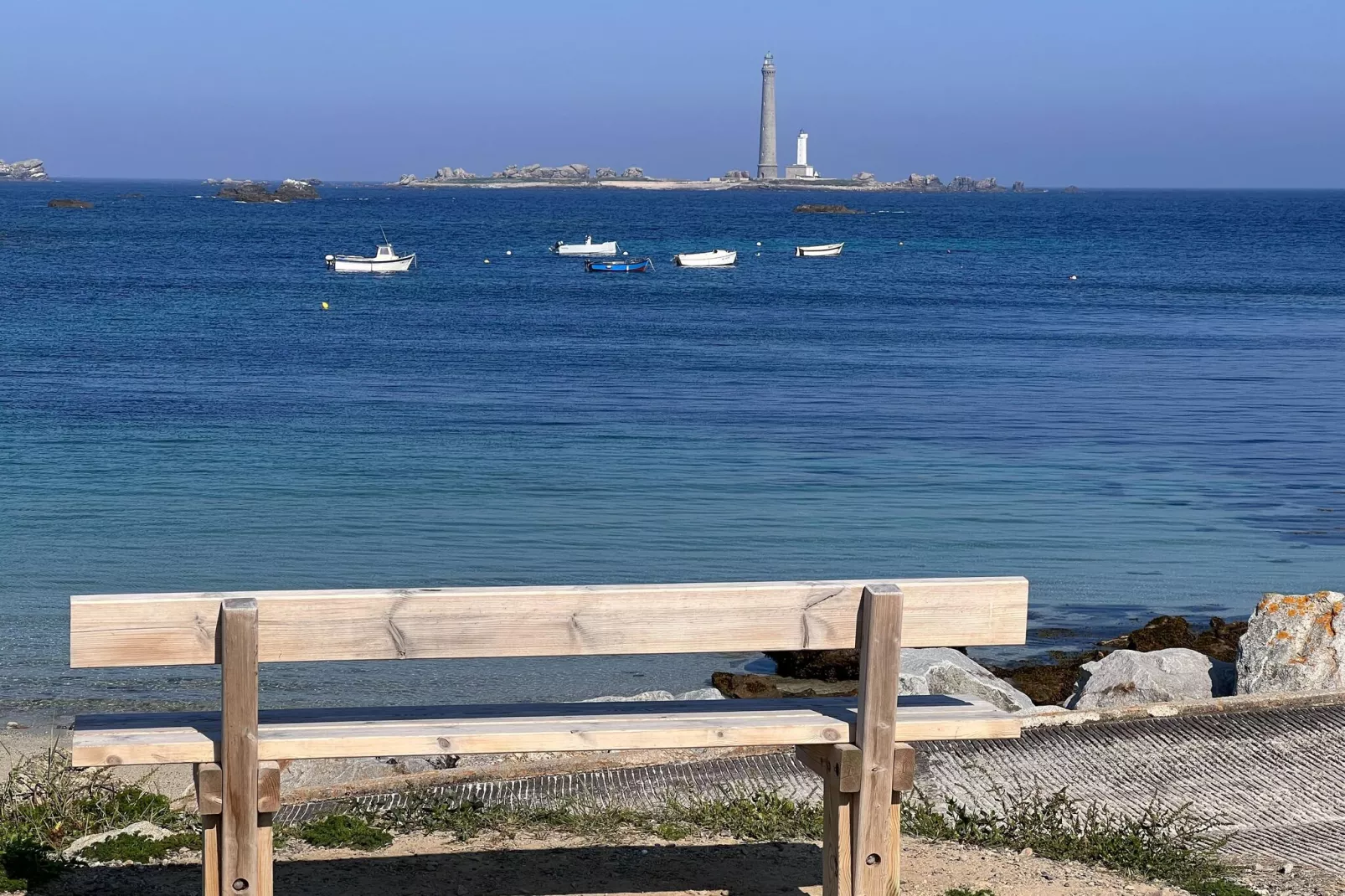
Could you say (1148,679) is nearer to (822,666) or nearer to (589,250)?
(822,666)

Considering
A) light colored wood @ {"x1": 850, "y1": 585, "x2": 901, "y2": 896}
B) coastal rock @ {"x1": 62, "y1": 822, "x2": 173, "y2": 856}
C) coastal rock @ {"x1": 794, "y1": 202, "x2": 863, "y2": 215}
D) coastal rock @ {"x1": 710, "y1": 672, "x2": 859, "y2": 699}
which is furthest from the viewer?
coastal rock @ {"x1": 794, "y1": 202, "x2": 863, "y2": 215}

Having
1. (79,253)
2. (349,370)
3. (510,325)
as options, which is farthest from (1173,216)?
A: (349,370)

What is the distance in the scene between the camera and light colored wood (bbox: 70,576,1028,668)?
3.48 metres

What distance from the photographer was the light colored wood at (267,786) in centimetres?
→ 362

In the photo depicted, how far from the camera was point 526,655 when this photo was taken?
351 centimetres

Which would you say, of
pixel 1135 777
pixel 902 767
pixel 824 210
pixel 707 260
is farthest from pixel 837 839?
pixel 824 210

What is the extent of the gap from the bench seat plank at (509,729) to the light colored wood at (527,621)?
22cm

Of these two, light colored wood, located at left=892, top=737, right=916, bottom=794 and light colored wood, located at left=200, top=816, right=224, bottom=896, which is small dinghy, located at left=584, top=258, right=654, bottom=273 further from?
light colored wood, located at left=200, top=816, right=224, bottom=896

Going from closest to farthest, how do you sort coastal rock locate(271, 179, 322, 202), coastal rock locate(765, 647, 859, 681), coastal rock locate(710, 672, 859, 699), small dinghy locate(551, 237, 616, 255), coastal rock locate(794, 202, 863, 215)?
coastal rock locate(710, 672, 859, 699) < coastal rock locate(765, 647, 859, 681) < small dinghy locate(551, 237, 616, 255) < coastal rock locate(794, 202, 863, 215) < coastal rock locate(271, 179, 322, 202)

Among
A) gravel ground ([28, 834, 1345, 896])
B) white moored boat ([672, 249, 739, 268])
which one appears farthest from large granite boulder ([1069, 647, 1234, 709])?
white moored boat ([672, 249, 739, 268])

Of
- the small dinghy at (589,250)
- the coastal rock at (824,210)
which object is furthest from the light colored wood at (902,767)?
the coastal rock at (824,210)

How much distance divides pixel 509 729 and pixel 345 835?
5.09 ft

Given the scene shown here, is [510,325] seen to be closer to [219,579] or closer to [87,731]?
[219,579]

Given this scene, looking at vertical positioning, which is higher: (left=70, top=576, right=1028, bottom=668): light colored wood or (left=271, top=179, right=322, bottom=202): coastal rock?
(left=271, top=179, right=322, bottom=202): coastal rock
